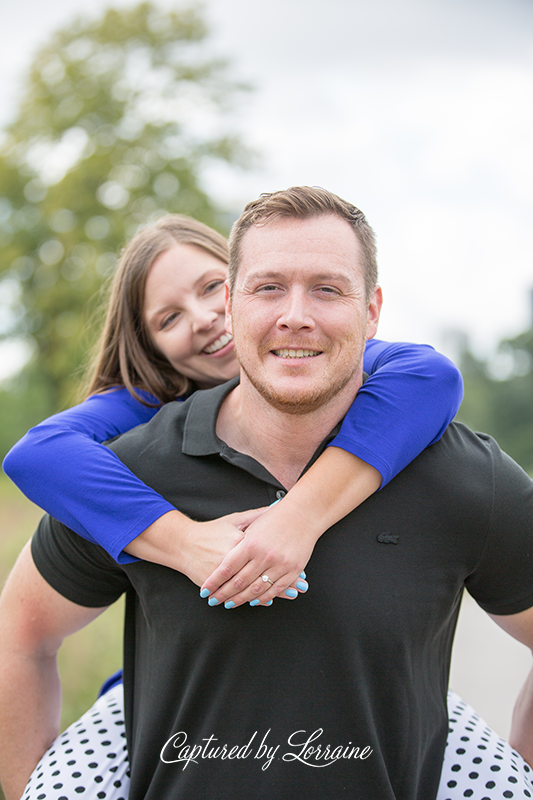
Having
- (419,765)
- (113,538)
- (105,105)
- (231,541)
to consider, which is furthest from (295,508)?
(105,105)

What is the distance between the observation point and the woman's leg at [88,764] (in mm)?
1974

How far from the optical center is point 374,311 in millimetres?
2082

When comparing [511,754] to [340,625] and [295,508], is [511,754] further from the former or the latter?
[295,508]

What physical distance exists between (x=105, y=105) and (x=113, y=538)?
43.0 ft

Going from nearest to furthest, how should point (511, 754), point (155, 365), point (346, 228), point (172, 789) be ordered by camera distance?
point (172, 789)
point (346, 228)
point (511, 754)
point (155, 365)

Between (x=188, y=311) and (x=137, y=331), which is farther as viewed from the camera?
(x=137, y=331)

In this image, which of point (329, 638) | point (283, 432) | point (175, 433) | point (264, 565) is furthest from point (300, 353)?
point (329, 638)

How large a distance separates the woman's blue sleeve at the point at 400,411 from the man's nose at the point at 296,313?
28 centimetres

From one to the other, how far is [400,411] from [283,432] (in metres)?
0.33

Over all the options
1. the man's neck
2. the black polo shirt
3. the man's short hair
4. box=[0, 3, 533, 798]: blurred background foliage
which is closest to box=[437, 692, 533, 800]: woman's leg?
the black polo shirt

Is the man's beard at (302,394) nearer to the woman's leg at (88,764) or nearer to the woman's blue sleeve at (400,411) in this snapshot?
the woman's blue sleeve at (400,411)

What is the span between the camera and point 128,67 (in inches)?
528

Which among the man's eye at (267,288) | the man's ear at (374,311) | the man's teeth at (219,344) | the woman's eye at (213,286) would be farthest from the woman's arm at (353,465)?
the woman's eye at (213,286)

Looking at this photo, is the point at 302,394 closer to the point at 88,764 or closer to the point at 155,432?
the point at 155,432
